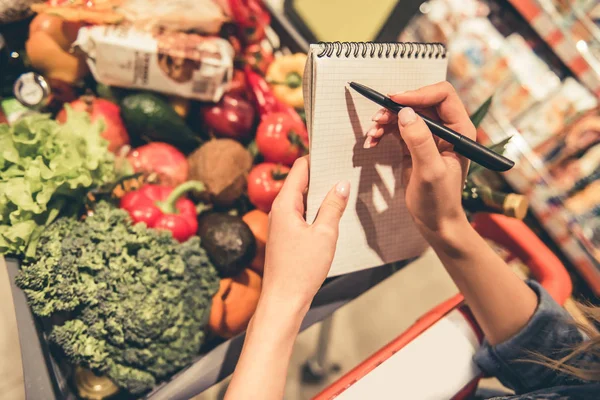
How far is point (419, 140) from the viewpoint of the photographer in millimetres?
486

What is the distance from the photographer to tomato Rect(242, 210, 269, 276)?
83 cm

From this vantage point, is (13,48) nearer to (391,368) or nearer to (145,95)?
(145,95)

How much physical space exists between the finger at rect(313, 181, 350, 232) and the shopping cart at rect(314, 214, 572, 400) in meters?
0.26

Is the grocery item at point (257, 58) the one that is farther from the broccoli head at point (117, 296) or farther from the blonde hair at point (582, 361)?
the blonde hair at point (582, 361)

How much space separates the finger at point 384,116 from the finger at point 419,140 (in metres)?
0.05

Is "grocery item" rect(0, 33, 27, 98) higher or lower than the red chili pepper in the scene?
higher

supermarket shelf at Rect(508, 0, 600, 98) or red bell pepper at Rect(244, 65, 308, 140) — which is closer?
red bell pepper at Rect(244, 65, 308, 140)

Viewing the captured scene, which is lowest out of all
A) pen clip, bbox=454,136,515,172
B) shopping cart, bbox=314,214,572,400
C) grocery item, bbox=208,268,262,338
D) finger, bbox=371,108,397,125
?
shopping cart, bbox=314,214,572,400

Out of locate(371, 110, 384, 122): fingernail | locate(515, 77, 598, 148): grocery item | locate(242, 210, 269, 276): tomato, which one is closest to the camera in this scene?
locate(371, 110, 384, 122): fingernail

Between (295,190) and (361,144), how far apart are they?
0.13 meters

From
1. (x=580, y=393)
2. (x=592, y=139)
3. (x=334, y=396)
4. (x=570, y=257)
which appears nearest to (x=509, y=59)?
(x=592, y=139)

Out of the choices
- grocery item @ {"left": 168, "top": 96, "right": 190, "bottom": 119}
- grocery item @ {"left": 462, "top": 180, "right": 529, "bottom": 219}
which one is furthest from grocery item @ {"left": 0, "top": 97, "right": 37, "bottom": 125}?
grocery item @ {"left": 462, "top": 180, "right": 529, "bottom": 219}

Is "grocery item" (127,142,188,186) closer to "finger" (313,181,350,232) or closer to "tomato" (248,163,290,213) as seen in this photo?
"tomato" (248,163,290,213)

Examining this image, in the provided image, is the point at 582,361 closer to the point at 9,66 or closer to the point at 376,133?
the point at 376,133
